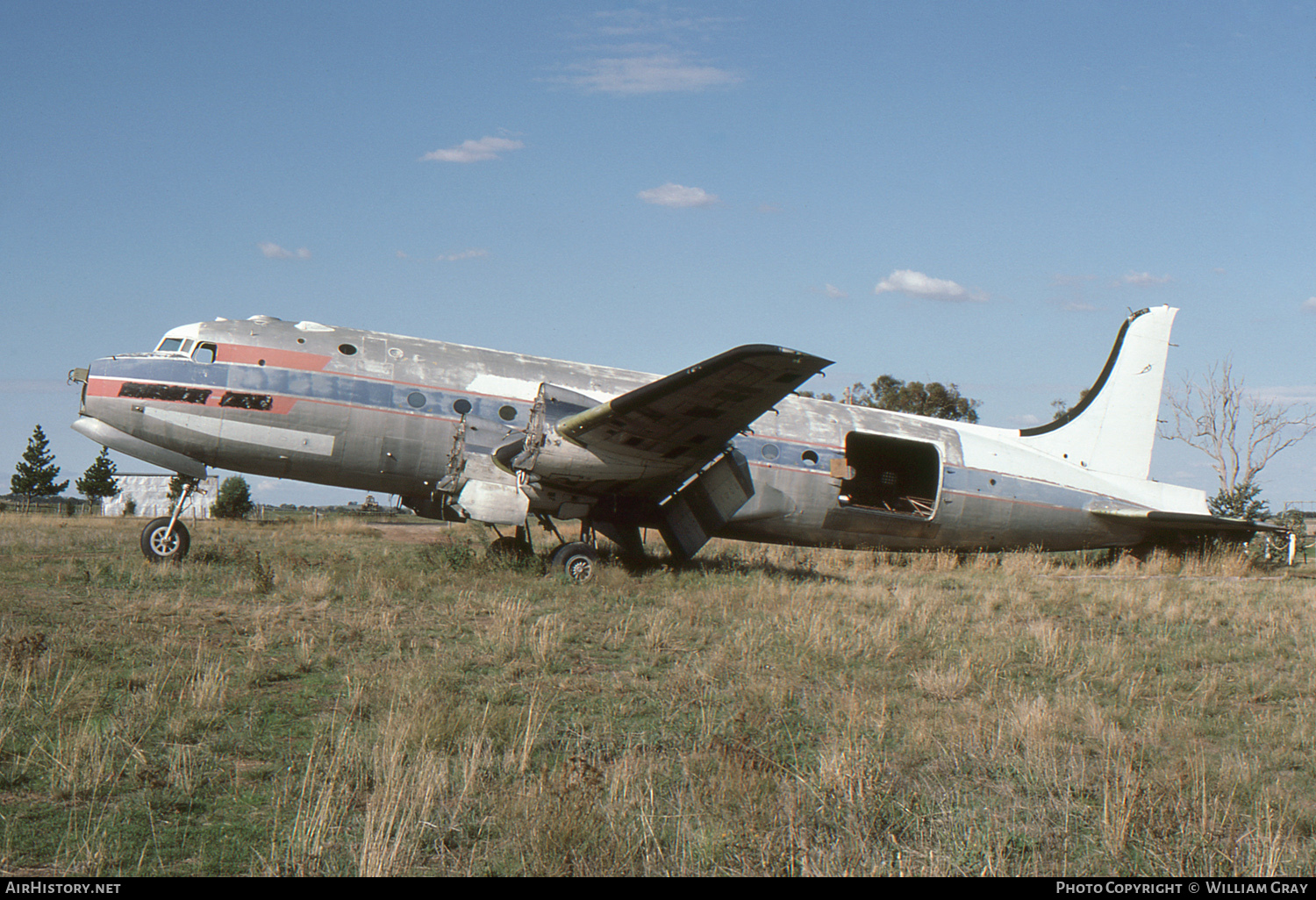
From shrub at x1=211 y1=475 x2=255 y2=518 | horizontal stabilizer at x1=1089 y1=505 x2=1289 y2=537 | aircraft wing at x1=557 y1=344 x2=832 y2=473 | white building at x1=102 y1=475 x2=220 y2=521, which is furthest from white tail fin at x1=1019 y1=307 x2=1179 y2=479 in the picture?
white building at x1=102 y1=475 x2=220 y2=521

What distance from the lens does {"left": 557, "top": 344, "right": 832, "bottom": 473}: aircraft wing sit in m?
13.0

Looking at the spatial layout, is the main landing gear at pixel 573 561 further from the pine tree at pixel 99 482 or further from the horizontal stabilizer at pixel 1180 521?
the pine tree at pixel 99 482

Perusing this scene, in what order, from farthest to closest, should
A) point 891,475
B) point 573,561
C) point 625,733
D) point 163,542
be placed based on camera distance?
point 891,475 < point 573,561 < point 163,542 < point 625,733

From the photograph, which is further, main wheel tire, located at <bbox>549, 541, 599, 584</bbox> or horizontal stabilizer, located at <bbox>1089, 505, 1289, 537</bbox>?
horizontal stabilizer, located at <bbox>1089, 505, 1289, 537</bbox>

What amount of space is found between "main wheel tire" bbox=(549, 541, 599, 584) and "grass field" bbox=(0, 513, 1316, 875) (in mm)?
1533

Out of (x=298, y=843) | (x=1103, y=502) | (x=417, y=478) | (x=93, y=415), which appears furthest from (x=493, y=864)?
(x=1103, y=502)

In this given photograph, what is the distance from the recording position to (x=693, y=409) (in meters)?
14.4

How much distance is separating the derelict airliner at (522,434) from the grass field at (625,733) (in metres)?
2.57

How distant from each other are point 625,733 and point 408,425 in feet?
34.0

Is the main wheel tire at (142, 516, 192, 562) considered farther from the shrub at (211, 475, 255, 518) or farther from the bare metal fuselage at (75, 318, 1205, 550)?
the shrub at (211, 475, 255, 518)

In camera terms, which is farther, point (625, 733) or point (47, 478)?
point (47, 478)

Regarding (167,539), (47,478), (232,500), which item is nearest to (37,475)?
(47,478)

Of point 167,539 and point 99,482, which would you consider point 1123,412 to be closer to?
point 167,539
